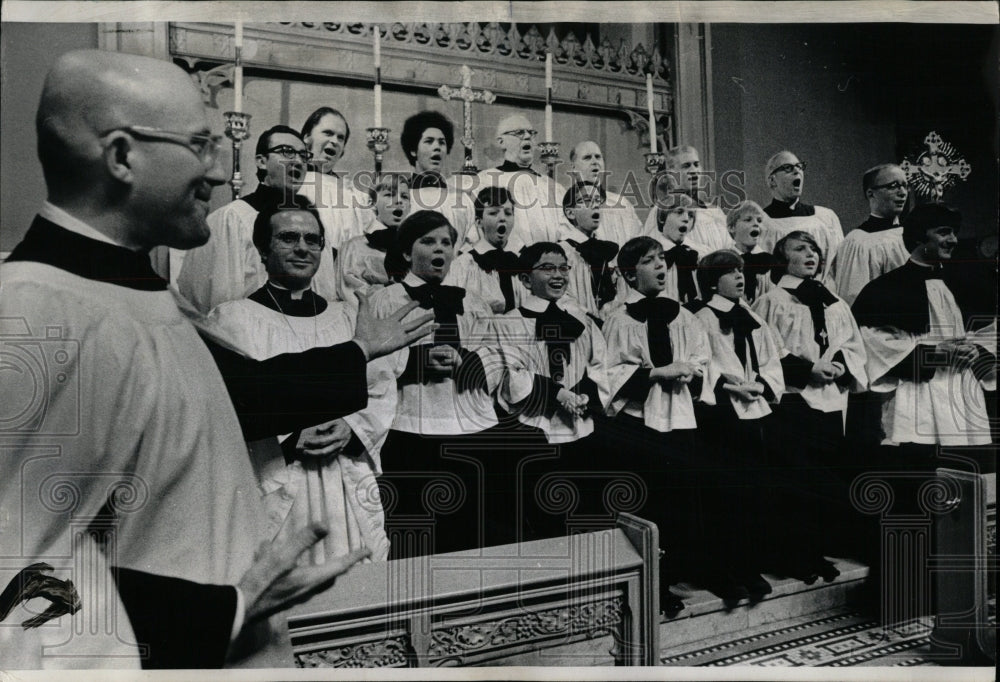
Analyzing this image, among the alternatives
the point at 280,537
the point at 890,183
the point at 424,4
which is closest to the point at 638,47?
the point at 424,4

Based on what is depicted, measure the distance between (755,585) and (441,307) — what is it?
1.64 metres

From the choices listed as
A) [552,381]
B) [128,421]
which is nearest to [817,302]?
[552,381]

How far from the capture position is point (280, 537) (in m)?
3.03

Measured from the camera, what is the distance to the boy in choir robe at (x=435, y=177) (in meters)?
3.16

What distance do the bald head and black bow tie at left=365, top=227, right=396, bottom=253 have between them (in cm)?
78

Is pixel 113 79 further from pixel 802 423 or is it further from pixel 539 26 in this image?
pixel 802 423

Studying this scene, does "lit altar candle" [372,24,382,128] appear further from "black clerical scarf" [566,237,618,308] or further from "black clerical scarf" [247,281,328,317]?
"black clerical scarf" [566,237,618,308]

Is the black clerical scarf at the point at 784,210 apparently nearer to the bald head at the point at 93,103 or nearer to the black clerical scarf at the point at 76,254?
the bald head at the point at 93,103

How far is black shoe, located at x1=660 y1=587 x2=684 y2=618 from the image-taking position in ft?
10.4

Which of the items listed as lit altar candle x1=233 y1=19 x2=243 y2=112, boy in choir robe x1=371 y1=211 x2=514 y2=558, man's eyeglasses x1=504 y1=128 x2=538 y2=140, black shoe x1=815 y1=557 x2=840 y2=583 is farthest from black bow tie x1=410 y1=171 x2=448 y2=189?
black shoe x1=815 y1=557 x2=840 y2=583

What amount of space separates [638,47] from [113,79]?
200 centimetres

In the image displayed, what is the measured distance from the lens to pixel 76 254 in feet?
9.63

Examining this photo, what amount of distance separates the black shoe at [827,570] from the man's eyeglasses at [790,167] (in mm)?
1545

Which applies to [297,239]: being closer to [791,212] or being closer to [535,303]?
[535,303]
